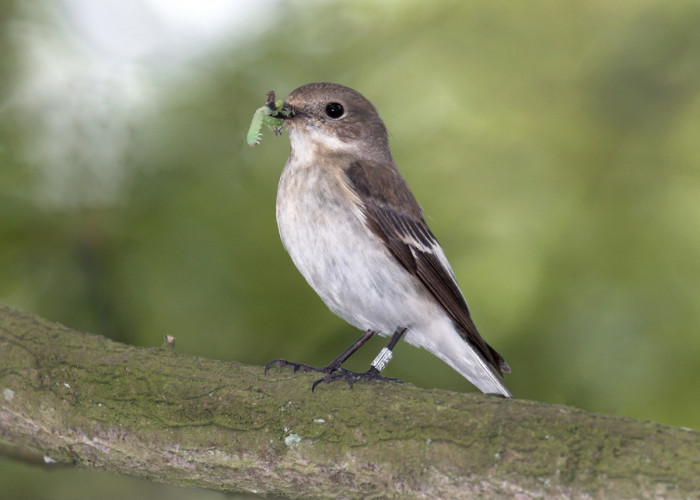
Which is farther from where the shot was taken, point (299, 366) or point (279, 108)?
point (279, 108)

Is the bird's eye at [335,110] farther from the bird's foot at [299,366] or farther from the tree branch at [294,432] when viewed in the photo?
the tree branch at [294,432]

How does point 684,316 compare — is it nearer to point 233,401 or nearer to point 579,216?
point 579,216

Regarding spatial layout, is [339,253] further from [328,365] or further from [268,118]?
[268,118]

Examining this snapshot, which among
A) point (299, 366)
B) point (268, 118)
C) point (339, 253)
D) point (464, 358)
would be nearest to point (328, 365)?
point (299, 366)

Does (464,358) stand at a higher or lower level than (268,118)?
lower

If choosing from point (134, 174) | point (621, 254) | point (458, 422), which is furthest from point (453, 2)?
point (458, 422)

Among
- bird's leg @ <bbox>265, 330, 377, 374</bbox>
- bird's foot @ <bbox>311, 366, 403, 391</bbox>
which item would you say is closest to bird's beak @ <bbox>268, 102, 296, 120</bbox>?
bird's leg @ <bbox>265, 330, 377, 374</bbox>

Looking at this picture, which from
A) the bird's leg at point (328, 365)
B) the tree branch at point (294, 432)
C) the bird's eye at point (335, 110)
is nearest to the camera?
the tree branch at point (294, 432)

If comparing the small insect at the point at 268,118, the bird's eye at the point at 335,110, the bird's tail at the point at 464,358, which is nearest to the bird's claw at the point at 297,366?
the bird's tail at the point at 464,358
